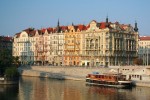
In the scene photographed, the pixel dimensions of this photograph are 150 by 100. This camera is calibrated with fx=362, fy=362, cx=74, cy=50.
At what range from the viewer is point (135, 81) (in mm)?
79688

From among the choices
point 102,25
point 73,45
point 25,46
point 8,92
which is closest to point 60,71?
point 73,45

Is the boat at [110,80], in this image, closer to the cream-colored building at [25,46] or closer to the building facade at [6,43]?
the cream-colored building at [25,46]

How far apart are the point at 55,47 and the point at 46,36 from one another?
7.97 m

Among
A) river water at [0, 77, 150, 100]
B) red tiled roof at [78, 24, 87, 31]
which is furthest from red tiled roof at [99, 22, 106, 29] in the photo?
river water at [0, 77, 150, 100]

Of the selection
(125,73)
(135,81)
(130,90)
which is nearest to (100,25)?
(125,73)

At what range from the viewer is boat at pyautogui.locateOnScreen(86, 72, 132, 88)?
76250 mm

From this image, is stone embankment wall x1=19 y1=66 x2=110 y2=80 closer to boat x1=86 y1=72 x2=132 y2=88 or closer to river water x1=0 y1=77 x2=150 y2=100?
boat x1=86 y1=72 x2=132 y2=88

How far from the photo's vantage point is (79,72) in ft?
327

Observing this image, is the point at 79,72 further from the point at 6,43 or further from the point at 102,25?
the point at 6,43

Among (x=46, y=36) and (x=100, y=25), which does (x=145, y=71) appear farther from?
(x=46, y=36)

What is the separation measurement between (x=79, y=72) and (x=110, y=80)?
20.8m

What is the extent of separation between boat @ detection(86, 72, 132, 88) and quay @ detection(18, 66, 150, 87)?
355cm

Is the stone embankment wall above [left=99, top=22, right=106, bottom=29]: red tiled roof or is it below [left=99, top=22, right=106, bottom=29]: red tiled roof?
below

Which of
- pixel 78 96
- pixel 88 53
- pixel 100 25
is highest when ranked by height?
pixel 100 25
